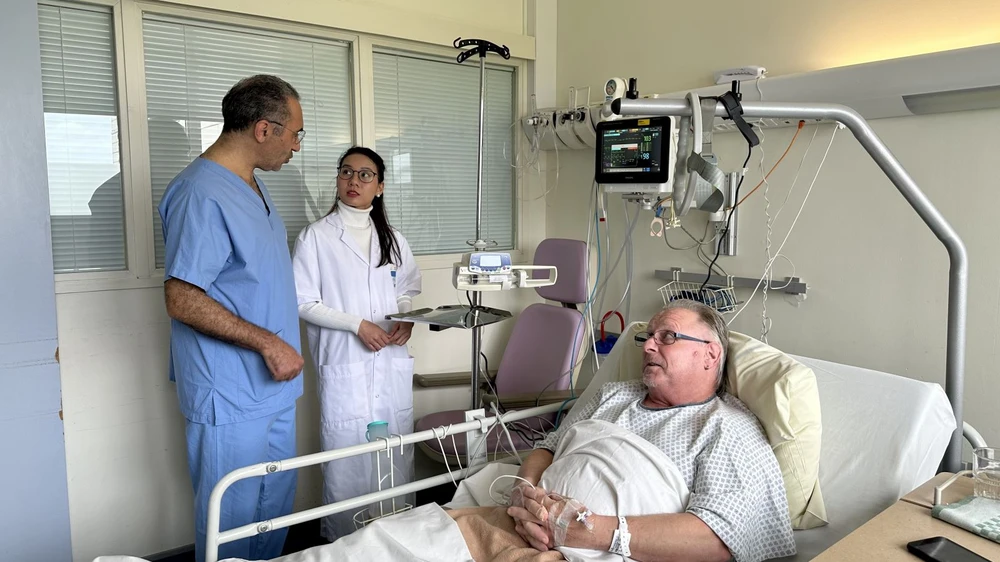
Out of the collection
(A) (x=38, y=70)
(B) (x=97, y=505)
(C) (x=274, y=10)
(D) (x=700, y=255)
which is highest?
(C) (x=274, y=10)

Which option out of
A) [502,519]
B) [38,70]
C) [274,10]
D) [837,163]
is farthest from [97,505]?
[837,163]

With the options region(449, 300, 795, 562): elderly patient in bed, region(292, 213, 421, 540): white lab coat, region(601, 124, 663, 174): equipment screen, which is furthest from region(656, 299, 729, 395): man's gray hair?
region(292, 213, 421, 540): white lab coat

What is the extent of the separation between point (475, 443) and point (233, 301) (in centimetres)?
80

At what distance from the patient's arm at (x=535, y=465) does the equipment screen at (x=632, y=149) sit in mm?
833

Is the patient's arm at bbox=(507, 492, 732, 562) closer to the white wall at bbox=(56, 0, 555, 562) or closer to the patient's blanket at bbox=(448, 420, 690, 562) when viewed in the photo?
the patient's blanket at bbox=(448, 420, 690, 562)

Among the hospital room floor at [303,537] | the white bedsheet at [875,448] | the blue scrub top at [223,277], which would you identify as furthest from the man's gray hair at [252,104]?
the white bedsheet at [875,448]

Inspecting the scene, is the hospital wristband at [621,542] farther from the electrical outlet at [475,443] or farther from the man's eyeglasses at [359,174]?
the man's eyeglasses at [359,174]

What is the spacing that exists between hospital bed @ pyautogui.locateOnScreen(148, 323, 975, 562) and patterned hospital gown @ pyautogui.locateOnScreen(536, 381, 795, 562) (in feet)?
0.39

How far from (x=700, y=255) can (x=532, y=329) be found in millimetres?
772

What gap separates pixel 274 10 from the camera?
8.67ft

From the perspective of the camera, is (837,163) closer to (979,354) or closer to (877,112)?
(877,112)

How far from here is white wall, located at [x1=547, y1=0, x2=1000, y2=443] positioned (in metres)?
1.95

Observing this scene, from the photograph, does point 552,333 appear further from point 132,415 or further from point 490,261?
point 132,415

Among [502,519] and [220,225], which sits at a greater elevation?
[220,225]
